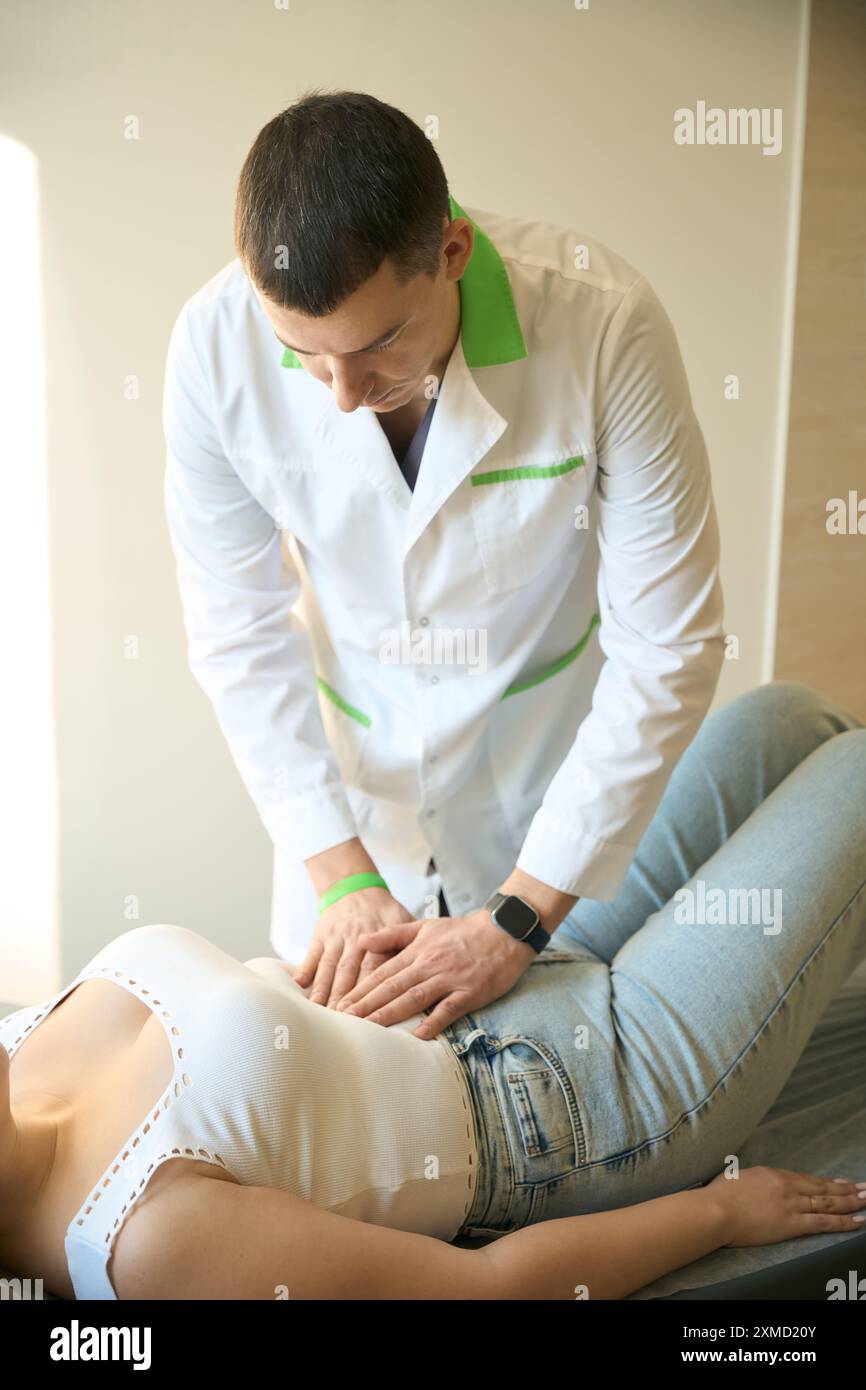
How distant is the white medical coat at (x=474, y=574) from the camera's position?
153 centimetres

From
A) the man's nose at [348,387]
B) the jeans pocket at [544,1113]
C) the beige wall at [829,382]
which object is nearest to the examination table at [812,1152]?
the jeans pocket at [544,1113]

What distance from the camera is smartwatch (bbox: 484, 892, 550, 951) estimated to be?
Result: 1.52m

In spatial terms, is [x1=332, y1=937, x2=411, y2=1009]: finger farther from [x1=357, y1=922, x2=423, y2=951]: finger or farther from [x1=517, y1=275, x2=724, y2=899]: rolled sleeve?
[x1=517, y1=275, x2=724, y2=899]: rolled sleeve

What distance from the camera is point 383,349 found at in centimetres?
132

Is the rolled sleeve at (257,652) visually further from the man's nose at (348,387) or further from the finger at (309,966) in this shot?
the man's nose at (348,387)

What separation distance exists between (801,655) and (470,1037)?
1976 mm

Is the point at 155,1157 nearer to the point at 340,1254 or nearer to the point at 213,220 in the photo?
the point at 340,1254

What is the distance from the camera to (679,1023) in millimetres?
1458

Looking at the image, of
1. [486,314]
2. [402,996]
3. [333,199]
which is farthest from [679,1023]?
[333,199]

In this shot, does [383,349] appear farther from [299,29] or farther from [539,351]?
[299,29]

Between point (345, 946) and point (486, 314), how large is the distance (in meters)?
0.77

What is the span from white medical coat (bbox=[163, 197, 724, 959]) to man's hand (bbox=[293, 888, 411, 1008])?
0.11 m

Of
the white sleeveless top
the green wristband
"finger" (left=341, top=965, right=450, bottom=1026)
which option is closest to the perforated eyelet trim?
the white sleeveless top


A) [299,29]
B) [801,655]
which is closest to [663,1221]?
[801,655]
